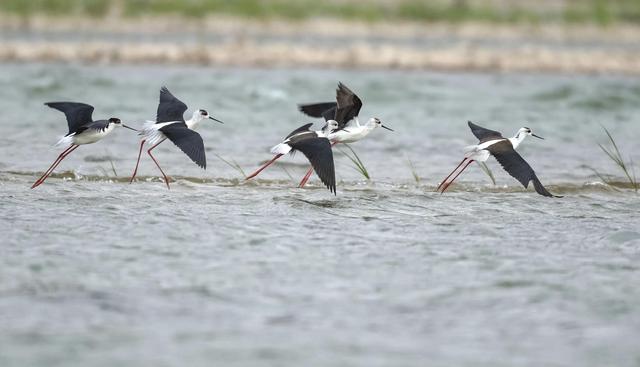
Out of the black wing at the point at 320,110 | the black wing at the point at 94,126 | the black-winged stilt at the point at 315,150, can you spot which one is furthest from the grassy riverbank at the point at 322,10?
the black-winged stilt at the point at 315,150

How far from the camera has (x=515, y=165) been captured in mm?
11508

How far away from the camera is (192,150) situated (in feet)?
36.1

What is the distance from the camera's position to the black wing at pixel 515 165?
11227 millimetres

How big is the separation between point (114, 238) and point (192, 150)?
1.94m

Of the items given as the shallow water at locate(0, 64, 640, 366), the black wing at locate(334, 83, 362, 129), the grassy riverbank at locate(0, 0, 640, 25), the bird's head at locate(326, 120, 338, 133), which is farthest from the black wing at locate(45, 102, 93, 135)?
the grassy riverbank at locate(0, 0, 640, 25)

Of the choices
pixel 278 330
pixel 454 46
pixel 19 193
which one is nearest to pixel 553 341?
pixel 278 330

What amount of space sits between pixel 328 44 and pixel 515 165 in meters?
22.9

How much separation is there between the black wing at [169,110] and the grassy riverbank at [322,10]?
78.4 feet

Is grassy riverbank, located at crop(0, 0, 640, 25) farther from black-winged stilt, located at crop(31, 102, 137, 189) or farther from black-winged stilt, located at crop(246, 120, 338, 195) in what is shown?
black-winged stilt, located at crop(246, 120, 338, 195)

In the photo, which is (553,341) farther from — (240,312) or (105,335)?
(105,335)

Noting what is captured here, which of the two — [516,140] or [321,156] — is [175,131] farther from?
[516,140]

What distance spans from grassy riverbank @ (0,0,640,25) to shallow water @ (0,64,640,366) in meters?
20.0

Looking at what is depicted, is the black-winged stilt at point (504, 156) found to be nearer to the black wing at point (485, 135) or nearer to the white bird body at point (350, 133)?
the black wing at point (485, 135)

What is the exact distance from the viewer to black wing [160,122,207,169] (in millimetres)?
10849
